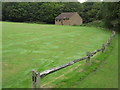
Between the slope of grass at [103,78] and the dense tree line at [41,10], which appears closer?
the slope of grass at [103,78]

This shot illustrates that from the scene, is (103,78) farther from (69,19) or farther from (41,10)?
(41,10)

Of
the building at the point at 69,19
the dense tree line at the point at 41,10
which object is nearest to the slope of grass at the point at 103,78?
the building at the point at 69,19

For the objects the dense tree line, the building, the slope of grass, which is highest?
the dense tree line

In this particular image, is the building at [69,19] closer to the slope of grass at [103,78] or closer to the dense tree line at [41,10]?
the dense tree line at [41,10]

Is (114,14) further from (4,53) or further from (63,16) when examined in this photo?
(63,16)

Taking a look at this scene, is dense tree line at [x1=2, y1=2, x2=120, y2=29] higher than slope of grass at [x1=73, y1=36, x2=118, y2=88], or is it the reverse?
dense tree line at [x1=2, y1=2, x2=120, y2=29]

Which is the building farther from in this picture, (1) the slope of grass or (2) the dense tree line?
(1) the slope of grass

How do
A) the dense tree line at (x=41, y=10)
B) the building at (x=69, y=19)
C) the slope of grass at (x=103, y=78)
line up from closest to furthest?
the slope of grass at (x=103, y=78), the building at (x=69, y=19), the dense tree line at (x=41, y=10)

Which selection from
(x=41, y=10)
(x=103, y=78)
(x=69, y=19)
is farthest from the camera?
(x=41, y=10)

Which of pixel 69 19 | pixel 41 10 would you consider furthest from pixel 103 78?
pixel 41 10

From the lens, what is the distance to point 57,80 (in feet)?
18.4

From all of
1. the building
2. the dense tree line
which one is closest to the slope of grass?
the building

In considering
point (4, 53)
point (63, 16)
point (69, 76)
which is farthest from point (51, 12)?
point (69, 76)

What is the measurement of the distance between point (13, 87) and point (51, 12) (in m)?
53.0
